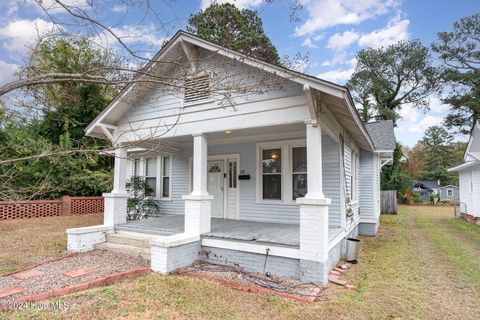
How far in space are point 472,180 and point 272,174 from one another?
11.9m

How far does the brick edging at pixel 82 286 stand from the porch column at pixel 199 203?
118 cm

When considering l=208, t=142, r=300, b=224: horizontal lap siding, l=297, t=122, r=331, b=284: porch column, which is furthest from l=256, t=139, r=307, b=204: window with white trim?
l=297, t=122, r=331, b=284: porch column

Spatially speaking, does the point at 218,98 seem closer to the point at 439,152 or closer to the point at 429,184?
the point at 439,152

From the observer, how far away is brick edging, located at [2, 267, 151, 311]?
13.4ft

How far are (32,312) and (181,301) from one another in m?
1.82

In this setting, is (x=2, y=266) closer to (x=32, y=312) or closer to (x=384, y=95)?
(x=32, y=312)

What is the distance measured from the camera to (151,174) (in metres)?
10.5

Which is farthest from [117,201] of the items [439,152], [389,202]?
[439,152]

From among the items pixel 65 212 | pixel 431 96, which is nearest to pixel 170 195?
pixel 65 212

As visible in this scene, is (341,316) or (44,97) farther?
(44,97)

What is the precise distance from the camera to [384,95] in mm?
29172

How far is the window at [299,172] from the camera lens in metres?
7.48

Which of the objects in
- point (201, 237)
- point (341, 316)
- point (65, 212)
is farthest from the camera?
point (65, 212)

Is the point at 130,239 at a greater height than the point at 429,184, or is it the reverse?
the point at 429,184
